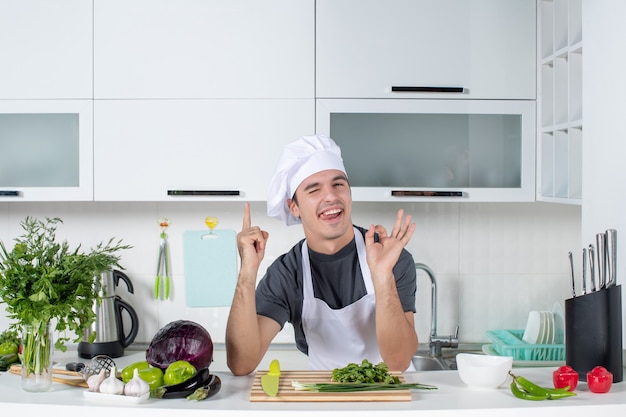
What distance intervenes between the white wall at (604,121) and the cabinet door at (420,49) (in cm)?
61

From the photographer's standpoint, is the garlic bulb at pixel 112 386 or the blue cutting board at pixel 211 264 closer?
the garlic bulb at pixel 112 386

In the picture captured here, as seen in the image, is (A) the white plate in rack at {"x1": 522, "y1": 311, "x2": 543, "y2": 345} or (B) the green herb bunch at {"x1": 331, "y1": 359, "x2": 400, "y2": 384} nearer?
(B) the green herb bunch at {"x1": 331, "y1": 359, "x2": 400, "y2": 384}

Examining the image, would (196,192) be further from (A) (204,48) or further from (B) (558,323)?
(B) (558,323)

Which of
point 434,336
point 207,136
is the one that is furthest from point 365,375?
point 434,336

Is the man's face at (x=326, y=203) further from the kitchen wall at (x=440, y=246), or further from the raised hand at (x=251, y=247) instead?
the kitchen wall at (x=440, y=246)

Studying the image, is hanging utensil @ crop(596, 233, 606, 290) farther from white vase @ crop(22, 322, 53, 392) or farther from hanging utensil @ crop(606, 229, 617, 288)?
white vase @ crop(22, 322, 53, 392)

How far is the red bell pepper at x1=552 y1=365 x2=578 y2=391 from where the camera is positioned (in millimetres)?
1712

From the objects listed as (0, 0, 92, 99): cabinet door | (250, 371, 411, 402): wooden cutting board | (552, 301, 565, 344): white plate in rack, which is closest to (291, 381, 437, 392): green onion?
(250, 371, 411, 402): wooden cutting board

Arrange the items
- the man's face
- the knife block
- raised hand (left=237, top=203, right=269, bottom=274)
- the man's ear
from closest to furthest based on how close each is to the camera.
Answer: the knife block, raised hand (left=237, top=203, right=269, bottom=274), the man's face, the man's ear

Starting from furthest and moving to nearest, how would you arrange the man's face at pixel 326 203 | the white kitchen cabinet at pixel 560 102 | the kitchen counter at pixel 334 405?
the white kitchen cabinet at pixel 560 102 < the man's face at pixel 326 203 < the kitchen counter at pixel 334 405

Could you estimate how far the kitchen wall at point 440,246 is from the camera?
3193 millimetres

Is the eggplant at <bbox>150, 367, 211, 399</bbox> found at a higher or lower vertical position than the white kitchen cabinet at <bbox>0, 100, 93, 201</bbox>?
lower

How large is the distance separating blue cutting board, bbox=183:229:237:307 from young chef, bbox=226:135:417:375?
30.9 inches

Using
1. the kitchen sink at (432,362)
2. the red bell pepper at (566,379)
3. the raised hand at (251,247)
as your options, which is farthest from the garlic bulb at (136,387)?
the kitchen sink at (432,362)
